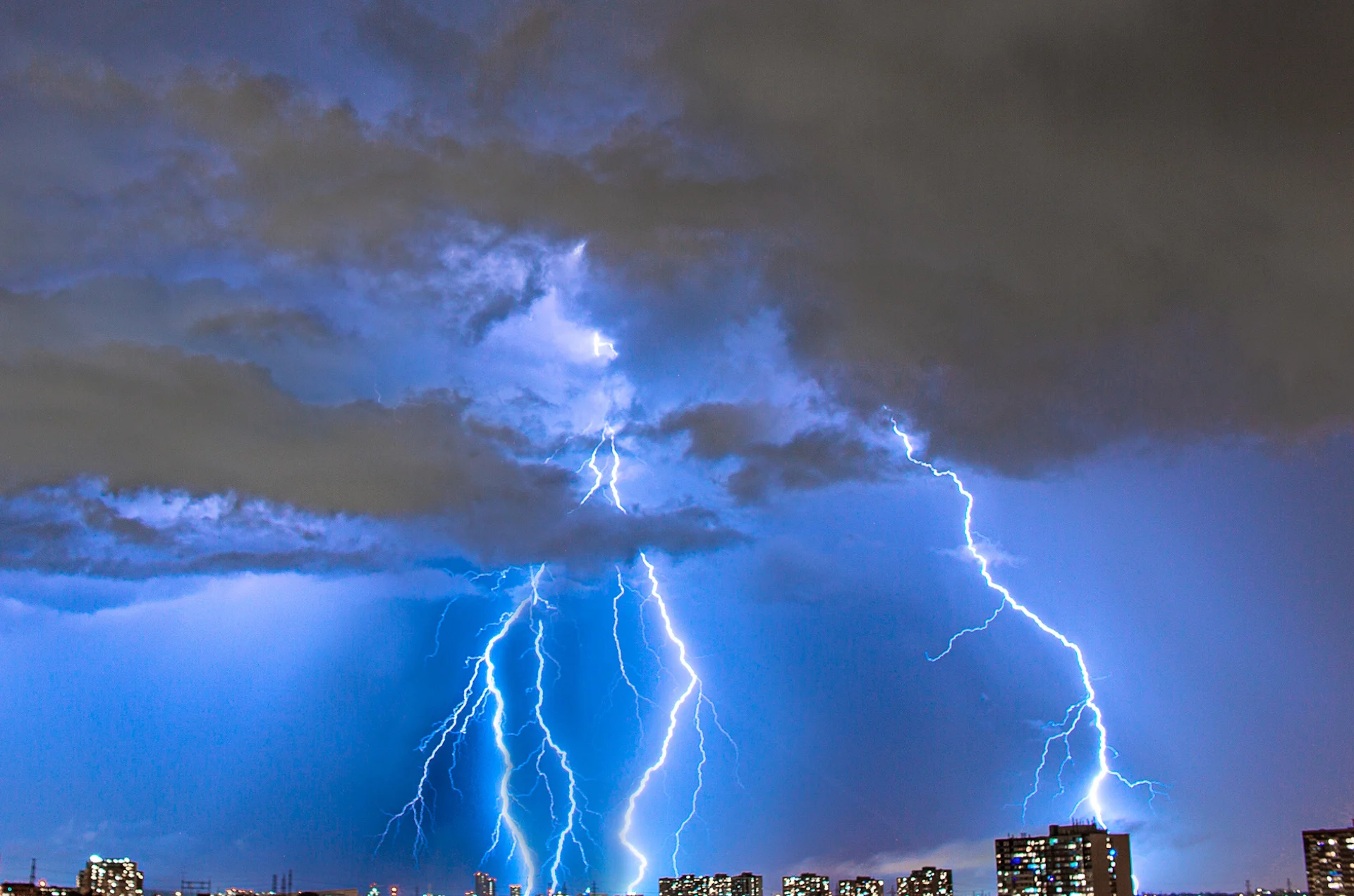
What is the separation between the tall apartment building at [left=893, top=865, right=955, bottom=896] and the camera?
92000 millimetres

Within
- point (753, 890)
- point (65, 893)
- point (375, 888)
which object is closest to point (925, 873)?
point (753, 890)

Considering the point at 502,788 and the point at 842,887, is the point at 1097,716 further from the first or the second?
the point at 842,887

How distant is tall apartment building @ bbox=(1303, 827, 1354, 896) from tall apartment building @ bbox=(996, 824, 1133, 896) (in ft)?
30.4

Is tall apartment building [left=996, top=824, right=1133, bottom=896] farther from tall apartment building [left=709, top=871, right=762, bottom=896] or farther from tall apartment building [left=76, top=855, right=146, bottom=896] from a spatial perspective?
tall apartment building [left=76, top=855, right=146, bottom=896]

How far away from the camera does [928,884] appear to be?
92500 mm

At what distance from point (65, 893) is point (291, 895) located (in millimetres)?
34384

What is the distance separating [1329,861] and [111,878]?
255 ft

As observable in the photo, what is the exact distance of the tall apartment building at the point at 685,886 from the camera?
101188mm

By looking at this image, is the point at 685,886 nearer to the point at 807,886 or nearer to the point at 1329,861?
the point at 807,886

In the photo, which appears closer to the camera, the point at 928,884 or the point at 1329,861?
the point at 1329,861

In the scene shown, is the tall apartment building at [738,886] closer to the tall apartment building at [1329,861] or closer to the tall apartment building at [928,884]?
the tall apartment building at [928,884]

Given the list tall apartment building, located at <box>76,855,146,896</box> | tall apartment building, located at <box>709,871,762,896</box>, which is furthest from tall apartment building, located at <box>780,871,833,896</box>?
tall apartment building, located at <box>76,855,146,896</box>

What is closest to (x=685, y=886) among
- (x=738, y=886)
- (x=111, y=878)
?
(x=738, y=886)

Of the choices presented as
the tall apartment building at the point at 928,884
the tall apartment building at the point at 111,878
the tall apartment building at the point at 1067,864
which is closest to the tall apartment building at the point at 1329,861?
the tall apartment building at the point at 1067,864
